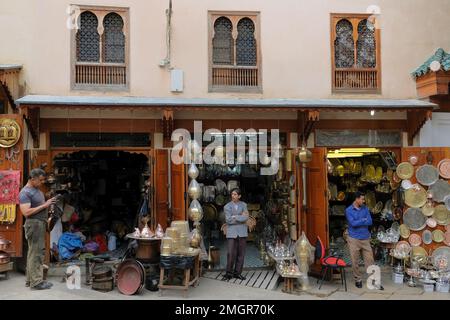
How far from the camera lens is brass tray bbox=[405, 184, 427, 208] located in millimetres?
8945

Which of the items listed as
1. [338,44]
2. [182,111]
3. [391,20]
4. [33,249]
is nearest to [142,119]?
[182,111]

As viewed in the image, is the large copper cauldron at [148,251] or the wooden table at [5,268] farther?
the wooden table at [5,268]

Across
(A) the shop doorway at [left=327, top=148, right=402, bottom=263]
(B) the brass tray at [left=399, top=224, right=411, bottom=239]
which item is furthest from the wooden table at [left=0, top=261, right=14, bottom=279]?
(B) the brass tray at [left=399, top=224, right=411, bottom=239]

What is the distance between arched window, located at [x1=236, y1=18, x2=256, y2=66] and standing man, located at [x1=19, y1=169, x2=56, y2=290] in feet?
15.8

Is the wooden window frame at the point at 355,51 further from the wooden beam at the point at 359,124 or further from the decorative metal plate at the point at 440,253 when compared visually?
the decorative metal plate at the point at 440,253

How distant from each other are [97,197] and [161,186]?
11.4ft

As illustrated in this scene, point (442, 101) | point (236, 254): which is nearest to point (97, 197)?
point (236, 254)

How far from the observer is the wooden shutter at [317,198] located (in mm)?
8672

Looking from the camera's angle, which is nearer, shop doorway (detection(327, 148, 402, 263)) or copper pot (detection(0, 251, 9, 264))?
copper pot (detection(0, 251, 9, 264))

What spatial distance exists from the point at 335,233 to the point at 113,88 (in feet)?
21.9

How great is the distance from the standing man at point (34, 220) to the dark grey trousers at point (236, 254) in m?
3.25

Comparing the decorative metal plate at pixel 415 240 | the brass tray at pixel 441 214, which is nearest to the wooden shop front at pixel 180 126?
the brass tray at pixel 441 214

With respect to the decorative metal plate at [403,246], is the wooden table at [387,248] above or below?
below

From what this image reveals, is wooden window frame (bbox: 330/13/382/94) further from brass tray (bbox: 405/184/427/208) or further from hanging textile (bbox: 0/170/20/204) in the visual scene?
hanging textile (bbox: 0/170/20/204)
